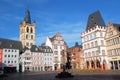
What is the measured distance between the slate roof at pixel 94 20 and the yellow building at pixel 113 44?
547 centimetres

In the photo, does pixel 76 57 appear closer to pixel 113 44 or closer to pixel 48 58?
pixel 48 58

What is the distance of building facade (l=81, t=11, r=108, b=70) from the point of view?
66.9 meters

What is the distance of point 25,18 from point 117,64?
72830mm

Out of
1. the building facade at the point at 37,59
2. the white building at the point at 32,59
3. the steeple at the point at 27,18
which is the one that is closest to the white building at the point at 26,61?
the white building at the point at 32,59

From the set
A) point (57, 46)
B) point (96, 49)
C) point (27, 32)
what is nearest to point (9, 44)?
point (57, 46)

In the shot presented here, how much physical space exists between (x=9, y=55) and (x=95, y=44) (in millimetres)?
40278

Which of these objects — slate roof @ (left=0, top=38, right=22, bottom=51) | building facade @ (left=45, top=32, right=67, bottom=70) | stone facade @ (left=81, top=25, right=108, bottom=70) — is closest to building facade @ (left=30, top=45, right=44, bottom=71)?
building facade @ (left=45, top=32, right=67, bottom=70)

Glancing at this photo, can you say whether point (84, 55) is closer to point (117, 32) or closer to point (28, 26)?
point (117, 32)

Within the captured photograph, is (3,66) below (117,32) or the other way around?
below

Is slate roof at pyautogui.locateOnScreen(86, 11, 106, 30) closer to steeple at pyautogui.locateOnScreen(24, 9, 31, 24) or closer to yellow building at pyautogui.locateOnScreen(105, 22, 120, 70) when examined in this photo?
yellow building at pyautogui.locateOnScreen(105, 22, 120, 70)

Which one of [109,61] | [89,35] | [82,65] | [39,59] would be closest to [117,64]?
[109,61]

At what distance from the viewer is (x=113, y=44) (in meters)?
64.2

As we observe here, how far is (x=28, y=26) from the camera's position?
11512 cm

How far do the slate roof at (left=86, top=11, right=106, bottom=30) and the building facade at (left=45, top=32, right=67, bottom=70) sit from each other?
87.7ft
